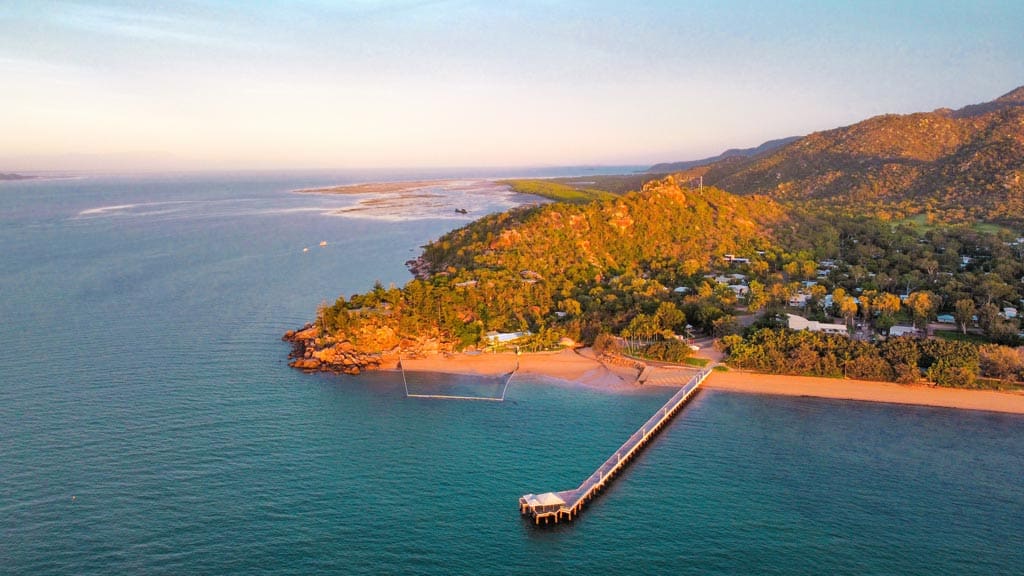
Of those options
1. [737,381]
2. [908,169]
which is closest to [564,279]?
[737,381]

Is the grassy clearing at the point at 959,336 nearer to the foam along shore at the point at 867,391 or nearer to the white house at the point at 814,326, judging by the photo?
the white house at the point at 814,326

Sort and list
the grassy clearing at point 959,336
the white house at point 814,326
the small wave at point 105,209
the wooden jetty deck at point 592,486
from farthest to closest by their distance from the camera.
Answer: the small wave at point 105,209 < the white house at point 814,326 < the grassy clearing at point 959,336 < the wooden jetty deck at point 592,486

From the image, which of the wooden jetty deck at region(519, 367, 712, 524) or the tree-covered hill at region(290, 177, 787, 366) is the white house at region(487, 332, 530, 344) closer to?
the tree-covered hill at region(290, 177, 787, 366)

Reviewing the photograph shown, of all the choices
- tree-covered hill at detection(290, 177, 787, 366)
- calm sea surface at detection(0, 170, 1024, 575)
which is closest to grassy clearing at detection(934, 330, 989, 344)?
calm sea surface at detection(0, 170, 1024, 575)

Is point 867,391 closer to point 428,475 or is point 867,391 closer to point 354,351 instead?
point 428,475

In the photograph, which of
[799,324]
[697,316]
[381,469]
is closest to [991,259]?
[799,324]

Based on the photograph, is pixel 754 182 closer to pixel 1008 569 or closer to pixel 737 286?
pixel 737 286

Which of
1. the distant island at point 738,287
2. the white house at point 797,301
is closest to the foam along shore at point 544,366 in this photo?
the distant island at point 738,287
